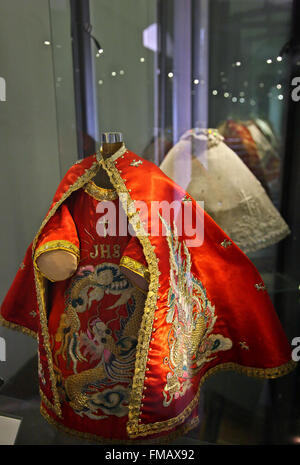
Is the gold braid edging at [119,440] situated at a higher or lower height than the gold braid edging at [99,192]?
lower

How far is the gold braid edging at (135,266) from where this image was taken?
3.15 ft

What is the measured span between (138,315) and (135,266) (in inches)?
5.6

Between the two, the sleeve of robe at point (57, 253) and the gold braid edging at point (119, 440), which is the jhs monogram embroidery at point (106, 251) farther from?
the gold braid edging at point (119, 440)

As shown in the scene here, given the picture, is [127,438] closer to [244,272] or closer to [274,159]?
[244,272]

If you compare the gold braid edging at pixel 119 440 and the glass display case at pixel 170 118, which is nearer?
the gold braid edging at pixel 119 440

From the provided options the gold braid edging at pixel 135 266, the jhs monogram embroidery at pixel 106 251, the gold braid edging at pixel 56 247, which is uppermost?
the gold braid edging at pixel 56 247

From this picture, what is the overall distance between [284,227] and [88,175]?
2.61 feet

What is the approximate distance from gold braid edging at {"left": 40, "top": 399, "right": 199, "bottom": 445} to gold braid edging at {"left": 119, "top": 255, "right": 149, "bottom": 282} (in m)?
0.40

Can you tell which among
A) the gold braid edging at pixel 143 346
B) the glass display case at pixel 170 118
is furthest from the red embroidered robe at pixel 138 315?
the glass display case at pixel 170 118

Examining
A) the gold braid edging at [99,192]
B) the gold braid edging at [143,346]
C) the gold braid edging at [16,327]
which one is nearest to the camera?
the gold braid edging at [143,346]

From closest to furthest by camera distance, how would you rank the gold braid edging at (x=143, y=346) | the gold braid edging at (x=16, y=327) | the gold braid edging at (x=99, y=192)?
the gold braid edging at (x=143, y=346)
the gold braid edging at (x=99, y=192)
the gold braid edging at (x=16, y=327)

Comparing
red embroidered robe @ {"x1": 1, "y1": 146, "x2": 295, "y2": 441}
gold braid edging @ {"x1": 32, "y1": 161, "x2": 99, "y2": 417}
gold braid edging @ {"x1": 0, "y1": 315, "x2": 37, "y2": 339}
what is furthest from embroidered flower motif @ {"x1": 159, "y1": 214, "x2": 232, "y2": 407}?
gold braid edging @ {"x1": 0, "y1": 315, "x2": 37, "y2": 339}

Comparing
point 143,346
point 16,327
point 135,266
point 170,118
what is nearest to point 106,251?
point 135,266

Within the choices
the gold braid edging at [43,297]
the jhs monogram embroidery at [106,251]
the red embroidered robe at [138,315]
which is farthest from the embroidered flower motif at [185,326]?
the gold braid edging at [43,297]
